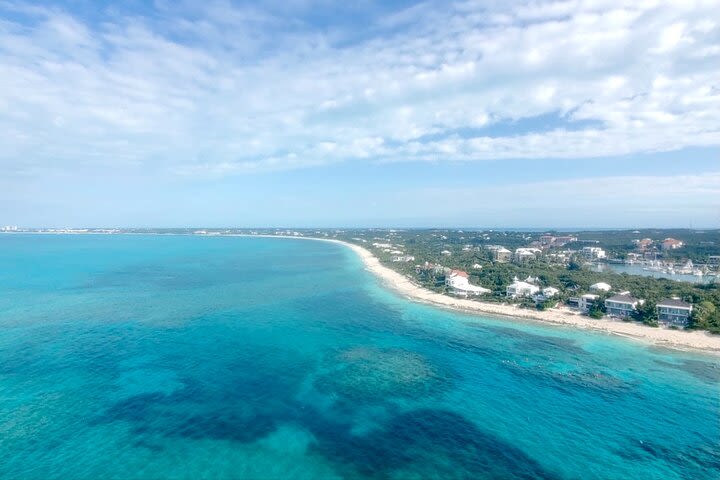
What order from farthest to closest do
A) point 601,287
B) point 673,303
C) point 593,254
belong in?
point 593,254 → point 601,287 → point 673,303

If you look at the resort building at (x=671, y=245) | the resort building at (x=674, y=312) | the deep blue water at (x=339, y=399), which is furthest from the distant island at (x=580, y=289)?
the resort building at (x=671, y=245)

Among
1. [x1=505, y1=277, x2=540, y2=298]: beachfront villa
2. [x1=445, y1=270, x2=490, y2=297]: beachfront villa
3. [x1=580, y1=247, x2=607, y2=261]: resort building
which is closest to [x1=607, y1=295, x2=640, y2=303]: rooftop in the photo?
[x1=505, y1=277, x2=540, y2=298]: beachfront villa

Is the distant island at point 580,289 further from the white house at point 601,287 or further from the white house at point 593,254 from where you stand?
the white house at point 593,254

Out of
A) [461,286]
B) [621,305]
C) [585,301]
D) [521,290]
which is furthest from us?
[461,286]

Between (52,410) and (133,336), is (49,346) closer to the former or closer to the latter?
(133,336)

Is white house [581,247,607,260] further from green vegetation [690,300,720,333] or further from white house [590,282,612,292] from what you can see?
green vegetation [690,300,720,333]

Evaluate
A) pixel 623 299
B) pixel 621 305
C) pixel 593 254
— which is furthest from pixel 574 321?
pixel 593 254

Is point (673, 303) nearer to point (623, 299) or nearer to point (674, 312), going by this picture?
point (674, 312)

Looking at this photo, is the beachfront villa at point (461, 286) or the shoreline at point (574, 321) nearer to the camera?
the shoreline at point (574, 321)
